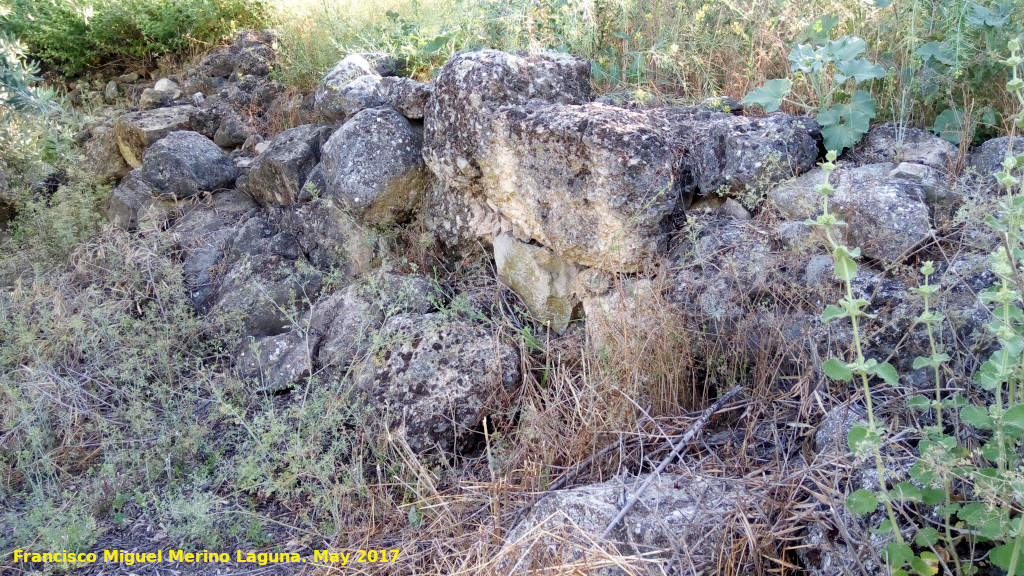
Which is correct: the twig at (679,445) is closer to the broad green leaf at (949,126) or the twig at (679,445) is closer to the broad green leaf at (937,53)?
the broad green leaf at (949,126)

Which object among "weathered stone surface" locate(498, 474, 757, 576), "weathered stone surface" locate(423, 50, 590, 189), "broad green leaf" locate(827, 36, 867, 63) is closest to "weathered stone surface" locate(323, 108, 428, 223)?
"weathered stone surface" locate(423, 50, 590, 189)

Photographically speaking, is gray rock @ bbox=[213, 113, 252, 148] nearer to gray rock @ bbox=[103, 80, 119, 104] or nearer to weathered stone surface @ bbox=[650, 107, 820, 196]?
gray rock @ bbox=[103, 80, 119, 104]

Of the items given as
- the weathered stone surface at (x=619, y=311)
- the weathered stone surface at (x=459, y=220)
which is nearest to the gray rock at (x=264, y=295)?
the weathered stone surface at (x=459, y=220)

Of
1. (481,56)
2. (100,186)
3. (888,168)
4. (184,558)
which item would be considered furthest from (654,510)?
(100,186)

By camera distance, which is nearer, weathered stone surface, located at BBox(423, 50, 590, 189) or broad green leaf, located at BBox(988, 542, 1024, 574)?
broad green leaf, located at BBox(988, 542, 1024, 574)

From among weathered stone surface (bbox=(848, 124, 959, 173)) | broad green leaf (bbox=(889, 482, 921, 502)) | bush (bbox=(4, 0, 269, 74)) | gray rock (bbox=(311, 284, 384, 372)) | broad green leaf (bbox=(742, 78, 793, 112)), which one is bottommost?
gray rock (bbox=(311, 284, 384, 372))

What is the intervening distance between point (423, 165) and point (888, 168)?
7.52 feet

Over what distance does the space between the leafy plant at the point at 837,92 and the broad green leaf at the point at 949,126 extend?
25 centimetres

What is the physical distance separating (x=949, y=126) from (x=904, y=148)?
19 cm

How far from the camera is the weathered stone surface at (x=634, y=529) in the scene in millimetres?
2062

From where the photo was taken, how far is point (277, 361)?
3857 mm

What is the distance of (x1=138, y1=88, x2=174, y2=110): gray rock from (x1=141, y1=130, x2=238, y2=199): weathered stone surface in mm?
972

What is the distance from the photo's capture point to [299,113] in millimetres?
5156

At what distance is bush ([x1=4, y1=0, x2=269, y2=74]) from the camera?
6.16 meters
